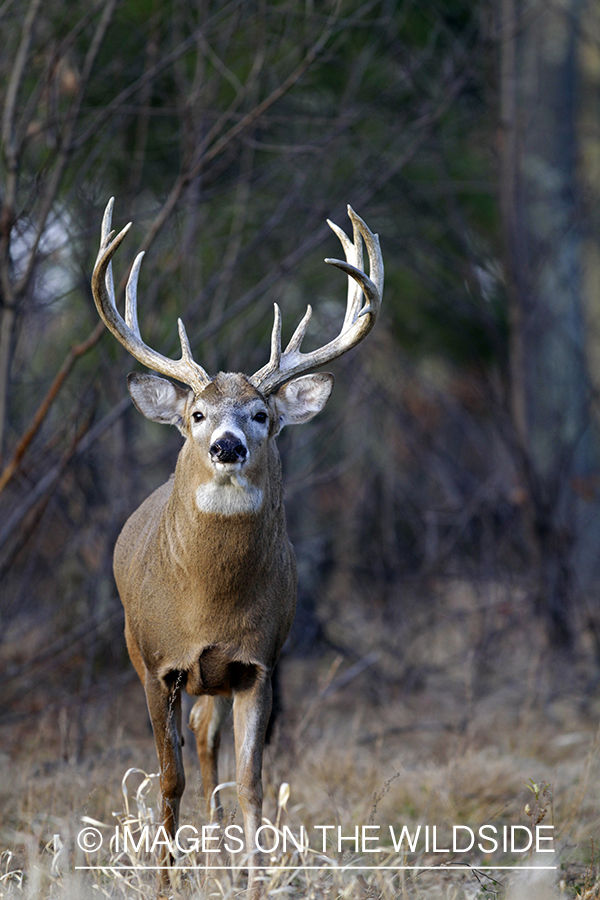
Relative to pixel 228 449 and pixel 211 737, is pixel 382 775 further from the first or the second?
pixel 228 449

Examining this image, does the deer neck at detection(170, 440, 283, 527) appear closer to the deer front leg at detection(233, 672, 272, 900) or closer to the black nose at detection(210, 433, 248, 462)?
the black nose at detection(210, 433, 248, 462)

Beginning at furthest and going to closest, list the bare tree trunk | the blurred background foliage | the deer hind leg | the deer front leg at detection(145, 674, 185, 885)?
1. the bare tree trunk
2. the blurred background foliage
3. the deer hind leg
4. the deer front leg at detection(145, 674, 185, 885)

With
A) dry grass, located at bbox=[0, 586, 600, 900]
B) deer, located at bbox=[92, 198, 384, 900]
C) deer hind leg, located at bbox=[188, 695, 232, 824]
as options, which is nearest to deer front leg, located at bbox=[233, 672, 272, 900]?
deer, located at bbox=[92, 198, 384, 900]

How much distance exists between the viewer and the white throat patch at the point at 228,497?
3.90 metres

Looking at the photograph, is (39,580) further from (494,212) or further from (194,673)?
(494,212)

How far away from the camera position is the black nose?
12.2 ft

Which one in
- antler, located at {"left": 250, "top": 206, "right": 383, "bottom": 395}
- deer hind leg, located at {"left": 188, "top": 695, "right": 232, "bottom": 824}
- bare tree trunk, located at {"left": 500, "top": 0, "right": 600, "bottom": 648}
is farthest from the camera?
bare tree trunk, located at {"left": 500, "top": 0, "right": 600, "bottom": 648}

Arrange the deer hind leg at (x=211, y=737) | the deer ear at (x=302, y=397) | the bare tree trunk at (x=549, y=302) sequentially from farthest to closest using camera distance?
the bare tree trunk at (x=549, y=302)
the deer hind leg at (x=211, y=737)
the deer ear at (x=302, y=397)

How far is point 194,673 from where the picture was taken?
13.1 feet

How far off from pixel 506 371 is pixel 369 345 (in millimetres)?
1241

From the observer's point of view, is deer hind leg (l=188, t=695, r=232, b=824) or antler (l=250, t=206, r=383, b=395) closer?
antler (l=250, t=206, r=383, b=395)

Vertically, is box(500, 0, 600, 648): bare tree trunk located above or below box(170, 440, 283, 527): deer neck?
above

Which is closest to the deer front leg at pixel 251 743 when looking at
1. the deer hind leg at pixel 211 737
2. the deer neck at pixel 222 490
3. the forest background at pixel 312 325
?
the deer hind leg at pixel 211 737

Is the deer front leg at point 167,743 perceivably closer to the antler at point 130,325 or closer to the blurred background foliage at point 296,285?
the antler at point 130,325
